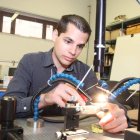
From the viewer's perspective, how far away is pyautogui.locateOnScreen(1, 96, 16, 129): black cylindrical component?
2.02ft

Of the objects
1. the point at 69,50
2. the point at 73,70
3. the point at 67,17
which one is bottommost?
the point at 73,70

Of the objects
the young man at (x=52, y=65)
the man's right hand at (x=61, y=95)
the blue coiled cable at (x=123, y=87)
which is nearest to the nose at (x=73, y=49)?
the young man at (x=52, y=65)

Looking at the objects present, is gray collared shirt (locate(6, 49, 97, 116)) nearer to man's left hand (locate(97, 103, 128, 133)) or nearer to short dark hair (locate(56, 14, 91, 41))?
short dark hair (locate(56, 14, 91, 41))

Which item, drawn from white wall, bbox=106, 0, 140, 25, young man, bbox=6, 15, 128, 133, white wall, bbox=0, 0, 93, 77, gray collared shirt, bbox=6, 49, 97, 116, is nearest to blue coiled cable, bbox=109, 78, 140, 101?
young man, bbox=6, 15, 128, 133

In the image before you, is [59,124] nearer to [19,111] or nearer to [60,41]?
[19,111]

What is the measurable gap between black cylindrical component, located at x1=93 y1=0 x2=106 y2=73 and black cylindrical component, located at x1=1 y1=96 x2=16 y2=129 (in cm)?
26

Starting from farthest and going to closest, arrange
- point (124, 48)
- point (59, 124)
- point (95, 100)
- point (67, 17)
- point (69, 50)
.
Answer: point (124, 48), point (67, 17), point (69, 50), point (59, 124), point (95, 100)

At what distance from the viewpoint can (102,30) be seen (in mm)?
641

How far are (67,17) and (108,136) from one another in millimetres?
949

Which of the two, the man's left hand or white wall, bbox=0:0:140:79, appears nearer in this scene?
the man's left hand

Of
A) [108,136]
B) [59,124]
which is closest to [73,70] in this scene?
[59,124]

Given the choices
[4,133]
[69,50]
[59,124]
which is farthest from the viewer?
[69,50]

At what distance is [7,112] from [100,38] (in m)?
0.34

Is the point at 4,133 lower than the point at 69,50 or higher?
lower
